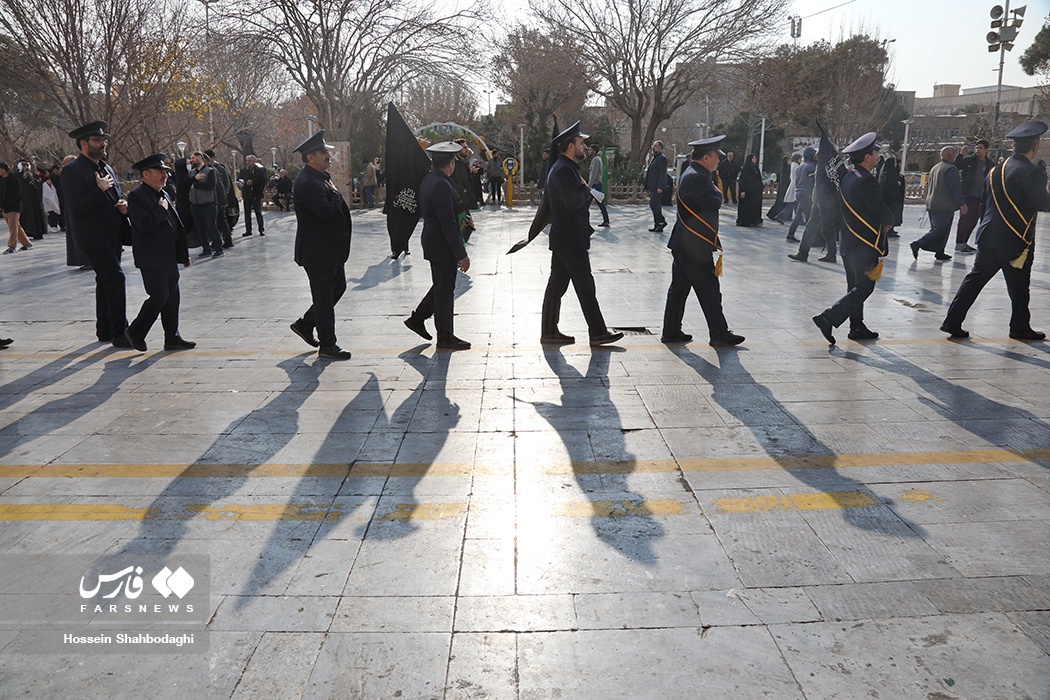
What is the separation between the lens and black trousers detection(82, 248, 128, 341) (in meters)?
7.17

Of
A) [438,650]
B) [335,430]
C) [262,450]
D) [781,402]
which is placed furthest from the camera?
[781,402]

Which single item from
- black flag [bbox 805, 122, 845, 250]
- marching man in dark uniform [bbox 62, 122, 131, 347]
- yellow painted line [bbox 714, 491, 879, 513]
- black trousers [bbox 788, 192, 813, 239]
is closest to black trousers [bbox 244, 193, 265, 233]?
marching man in dark uniform [bbox 62, 122, 131, 347]

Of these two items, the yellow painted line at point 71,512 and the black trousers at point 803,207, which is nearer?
the yellow painted line at point 71,512

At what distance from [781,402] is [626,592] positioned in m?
2.74

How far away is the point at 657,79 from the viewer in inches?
1176

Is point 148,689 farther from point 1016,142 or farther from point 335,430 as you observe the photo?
point 1016,142

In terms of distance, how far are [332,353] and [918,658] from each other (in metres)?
5.05

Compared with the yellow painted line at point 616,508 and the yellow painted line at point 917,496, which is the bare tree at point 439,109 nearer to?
the yellow painted line at point 616,508

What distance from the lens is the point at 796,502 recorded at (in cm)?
381

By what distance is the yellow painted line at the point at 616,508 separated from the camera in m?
3.72

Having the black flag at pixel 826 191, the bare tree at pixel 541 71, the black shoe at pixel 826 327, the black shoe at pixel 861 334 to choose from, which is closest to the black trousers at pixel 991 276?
the black shoe at pixel 861 334

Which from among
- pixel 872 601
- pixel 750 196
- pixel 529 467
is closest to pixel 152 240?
pixel 529 467

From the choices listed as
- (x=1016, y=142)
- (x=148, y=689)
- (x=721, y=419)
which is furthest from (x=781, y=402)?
(x=148, y=689)

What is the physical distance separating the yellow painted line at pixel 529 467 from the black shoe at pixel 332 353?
238 cm
